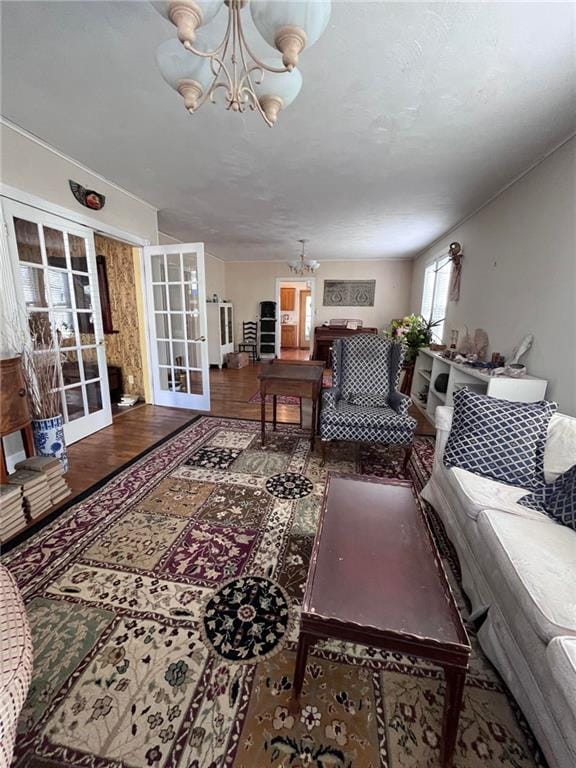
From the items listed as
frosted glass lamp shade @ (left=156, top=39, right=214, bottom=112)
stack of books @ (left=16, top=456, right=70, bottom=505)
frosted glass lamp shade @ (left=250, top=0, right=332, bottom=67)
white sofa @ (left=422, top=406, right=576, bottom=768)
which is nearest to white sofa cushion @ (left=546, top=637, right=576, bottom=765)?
white sofa @ (left=422, top=406, right=576, bottom=768)

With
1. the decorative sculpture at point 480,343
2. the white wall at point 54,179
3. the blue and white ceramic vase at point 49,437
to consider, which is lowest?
the blue and white ceramic vase at point 49,437

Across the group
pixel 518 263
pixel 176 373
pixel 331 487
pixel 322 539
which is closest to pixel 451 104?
pixel 518 263

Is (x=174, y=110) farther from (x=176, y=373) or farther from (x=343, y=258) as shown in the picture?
(x=343, y=258)

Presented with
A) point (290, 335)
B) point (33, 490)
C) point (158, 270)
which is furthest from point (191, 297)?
point (290, 335)

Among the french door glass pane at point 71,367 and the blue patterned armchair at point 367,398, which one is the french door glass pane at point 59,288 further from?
the blue patterned armchair at point 367,398

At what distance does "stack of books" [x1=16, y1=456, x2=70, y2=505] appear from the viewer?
1963mm

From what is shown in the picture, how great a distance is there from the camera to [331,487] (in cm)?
159

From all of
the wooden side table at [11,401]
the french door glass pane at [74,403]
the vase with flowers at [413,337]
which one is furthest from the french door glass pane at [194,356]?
the vase with flowers at [413,337]

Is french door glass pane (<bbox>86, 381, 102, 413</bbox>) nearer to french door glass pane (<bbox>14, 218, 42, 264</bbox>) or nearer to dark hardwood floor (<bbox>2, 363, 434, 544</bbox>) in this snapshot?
dark hardwood floor (<bbox>2, 363, 434, 544</bbox>)

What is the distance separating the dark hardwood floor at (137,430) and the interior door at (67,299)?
25 centimetres

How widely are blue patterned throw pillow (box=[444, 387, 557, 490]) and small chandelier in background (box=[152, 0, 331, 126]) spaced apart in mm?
1778

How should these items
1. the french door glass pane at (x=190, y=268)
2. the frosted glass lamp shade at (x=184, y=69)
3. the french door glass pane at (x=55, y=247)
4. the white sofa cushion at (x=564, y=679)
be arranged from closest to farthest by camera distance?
the white sofa cushion at (x=564, y=679)
the frosted glass lamp shade at (x=184, y=69)
the french door glass pane at (x=55, y=247)
the french door glass pane at (x=190, y=268)

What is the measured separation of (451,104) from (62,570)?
3384 mm

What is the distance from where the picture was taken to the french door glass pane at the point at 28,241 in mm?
2322
